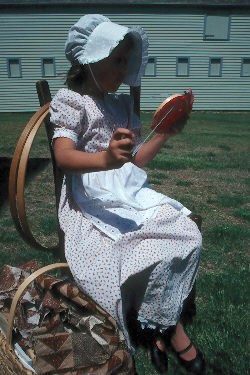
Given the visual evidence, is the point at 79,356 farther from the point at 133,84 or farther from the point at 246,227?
the point at 246,227

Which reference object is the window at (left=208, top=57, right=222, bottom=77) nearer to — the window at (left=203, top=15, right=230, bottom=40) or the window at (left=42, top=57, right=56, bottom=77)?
the window at (left=203, top=15, right=230, bottom=40)

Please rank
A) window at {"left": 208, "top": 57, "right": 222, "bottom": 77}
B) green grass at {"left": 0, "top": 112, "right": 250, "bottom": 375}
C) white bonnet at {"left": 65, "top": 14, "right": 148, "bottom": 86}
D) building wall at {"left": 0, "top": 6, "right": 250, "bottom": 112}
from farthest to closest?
1. window at {"left": 208, "top": 57, "right": 222, "bottom": 77}
2. building wall at {"left": 0, "top": 6, "right": 250, "bottom": 112}
3. green grass at {"left": 0, "top": 112, "right": 250, "bottom": 375}
4. white bonnet at {"left": 65, "top": 14, "right": 148, "bottom": 86}

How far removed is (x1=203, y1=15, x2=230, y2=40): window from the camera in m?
19.0

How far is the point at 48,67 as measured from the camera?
19062mm

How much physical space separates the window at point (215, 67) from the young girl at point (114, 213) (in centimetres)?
1819

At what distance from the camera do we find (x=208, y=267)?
3314 millimetres

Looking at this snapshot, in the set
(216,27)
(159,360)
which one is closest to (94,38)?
(159,360)

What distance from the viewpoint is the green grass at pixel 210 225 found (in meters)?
2.38

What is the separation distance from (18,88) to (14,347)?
18536 mm

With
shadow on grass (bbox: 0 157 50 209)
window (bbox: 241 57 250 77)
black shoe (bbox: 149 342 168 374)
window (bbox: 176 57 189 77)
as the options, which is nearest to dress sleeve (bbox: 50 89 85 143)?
black shoe (bbox: 149 342 168 374)

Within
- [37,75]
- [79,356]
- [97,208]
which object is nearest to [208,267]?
[97,208]

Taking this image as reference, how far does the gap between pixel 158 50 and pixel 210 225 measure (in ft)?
52.8

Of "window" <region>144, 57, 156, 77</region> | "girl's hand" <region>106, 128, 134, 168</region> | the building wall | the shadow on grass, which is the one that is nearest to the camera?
"girl's hand" <region>106, 128, 134, 168</region>

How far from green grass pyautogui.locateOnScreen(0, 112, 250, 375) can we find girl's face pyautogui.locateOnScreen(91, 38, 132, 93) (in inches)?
56.5
